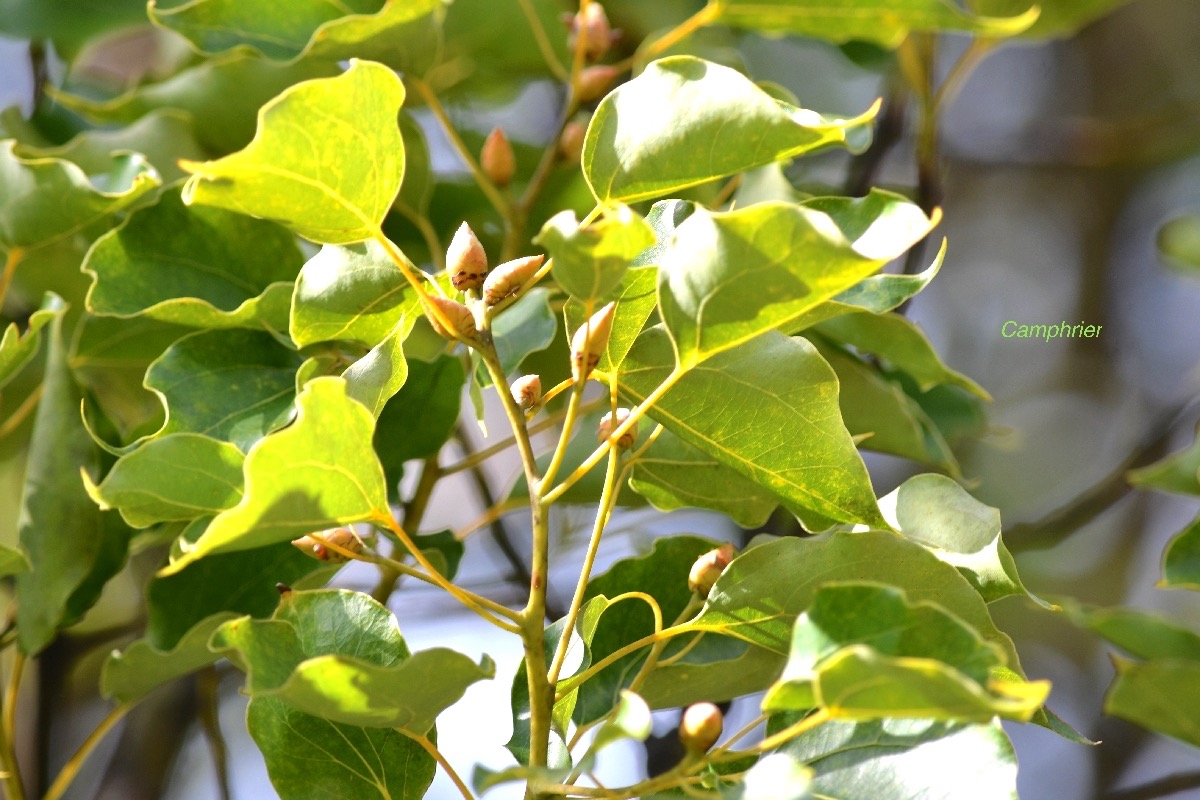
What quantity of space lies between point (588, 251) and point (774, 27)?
0.53 meters

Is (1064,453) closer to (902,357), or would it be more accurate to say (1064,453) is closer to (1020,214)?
(1020,214)

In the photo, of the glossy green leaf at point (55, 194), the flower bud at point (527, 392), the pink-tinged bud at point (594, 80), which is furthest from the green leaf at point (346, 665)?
the pink-tinged bud at point (594, 80)

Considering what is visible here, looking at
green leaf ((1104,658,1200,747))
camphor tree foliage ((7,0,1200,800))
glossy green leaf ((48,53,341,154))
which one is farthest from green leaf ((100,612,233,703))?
green leaf ((1104,658,1200,747))

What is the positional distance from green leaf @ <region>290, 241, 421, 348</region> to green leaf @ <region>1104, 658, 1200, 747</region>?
483 mm

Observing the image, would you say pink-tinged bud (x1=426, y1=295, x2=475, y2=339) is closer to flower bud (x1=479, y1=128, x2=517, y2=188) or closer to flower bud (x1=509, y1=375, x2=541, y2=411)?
flower bud (x1=509, y1=375, x2=541, y2=411)

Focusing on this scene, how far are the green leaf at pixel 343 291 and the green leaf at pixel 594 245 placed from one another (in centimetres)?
15

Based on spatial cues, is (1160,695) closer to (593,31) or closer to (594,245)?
(594,245)

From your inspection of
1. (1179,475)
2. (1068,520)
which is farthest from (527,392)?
(1068,520)

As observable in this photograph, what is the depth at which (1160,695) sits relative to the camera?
28.1 inches

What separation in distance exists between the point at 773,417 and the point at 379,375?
0.60 ft

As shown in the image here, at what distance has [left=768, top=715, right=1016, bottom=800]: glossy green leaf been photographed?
461 millimetres

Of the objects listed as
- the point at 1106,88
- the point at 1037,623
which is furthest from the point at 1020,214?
the point at 1037,623

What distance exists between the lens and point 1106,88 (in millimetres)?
2260

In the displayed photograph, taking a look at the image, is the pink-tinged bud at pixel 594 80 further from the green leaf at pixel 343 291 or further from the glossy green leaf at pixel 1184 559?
the glossy green leaf at pixel 1184 559
